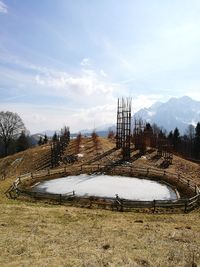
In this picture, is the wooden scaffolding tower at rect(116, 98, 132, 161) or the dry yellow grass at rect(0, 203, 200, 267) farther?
the wooden scaffolding tower at rect(116, 98, 132, 161)

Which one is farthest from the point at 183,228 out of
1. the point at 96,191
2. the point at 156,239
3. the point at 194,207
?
the point at 96,191

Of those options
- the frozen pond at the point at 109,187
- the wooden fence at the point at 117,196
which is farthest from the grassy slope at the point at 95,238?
the frozen pond at the point at 109,187

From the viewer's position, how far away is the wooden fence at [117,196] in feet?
98.7

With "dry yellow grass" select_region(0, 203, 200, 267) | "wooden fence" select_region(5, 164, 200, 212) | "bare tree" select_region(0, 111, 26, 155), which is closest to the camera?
"dry yellow grass" select_region(0, 203, 200, 267)

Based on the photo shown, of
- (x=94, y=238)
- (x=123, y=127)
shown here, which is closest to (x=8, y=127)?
(x=123, y=127)

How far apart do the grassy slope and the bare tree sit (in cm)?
6688

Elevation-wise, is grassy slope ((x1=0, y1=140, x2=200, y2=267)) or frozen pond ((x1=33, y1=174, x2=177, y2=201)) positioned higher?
grassy slope ((x1=0, y1=140, x2=200, y2=267))

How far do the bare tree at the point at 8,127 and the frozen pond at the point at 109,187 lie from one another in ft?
168

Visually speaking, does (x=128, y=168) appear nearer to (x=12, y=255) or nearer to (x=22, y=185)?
(x=22, y=185)

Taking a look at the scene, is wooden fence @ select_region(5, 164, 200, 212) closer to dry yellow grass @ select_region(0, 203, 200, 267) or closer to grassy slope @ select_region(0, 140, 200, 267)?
grassy slope @ select_region(0, 140, 200, 267)

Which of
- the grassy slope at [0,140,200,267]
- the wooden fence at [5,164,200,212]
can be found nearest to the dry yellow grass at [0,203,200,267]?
the grassy slope at [0,140,200,267]

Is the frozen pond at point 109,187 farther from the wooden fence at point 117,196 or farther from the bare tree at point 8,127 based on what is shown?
the bare tree at point 8,127

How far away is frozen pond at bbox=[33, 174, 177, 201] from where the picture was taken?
34.9 m

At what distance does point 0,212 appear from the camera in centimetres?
2445
